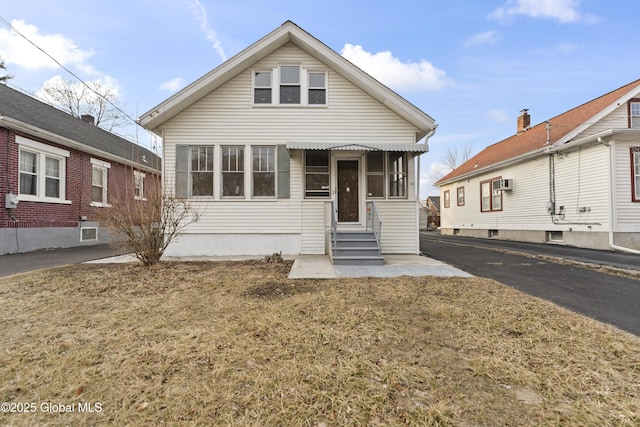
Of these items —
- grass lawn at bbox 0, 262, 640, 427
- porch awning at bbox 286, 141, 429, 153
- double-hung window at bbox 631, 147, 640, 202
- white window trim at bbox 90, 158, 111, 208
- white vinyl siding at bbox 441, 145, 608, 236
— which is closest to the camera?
grass lawn at bbox 0, 262, 640, 427

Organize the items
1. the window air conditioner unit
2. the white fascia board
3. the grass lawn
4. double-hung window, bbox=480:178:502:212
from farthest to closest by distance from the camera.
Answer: double-hung window, bbox=480:178:502:212 → the window air conditioner unit → the white fascia board → the grass lawn

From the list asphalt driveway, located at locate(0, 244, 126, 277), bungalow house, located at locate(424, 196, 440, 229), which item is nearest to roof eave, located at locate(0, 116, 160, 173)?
asphalt driveway, located at locate(0, 244, 126, 277)

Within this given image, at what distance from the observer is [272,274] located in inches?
235

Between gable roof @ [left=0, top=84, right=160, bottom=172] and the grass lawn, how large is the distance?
551cm

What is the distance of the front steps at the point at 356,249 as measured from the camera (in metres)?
7.12

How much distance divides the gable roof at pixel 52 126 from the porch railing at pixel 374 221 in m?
5.92

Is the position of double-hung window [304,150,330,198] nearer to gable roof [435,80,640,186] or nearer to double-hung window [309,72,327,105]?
double-hung window [309,72,327,105]

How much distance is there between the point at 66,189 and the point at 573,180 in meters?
19.3

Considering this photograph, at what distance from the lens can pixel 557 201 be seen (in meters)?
12.0

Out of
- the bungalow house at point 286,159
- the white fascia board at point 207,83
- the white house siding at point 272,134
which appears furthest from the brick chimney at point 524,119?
the white fascia board at point 207,83

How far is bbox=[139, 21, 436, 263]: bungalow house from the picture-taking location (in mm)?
8750

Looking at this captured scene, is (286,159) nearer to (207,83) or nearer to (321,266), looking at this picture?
(207,83)

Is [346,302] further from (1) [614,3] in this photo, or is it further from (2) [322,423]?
(1) [614,3]

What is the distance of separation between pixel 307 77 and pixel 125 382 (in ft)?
28.7
